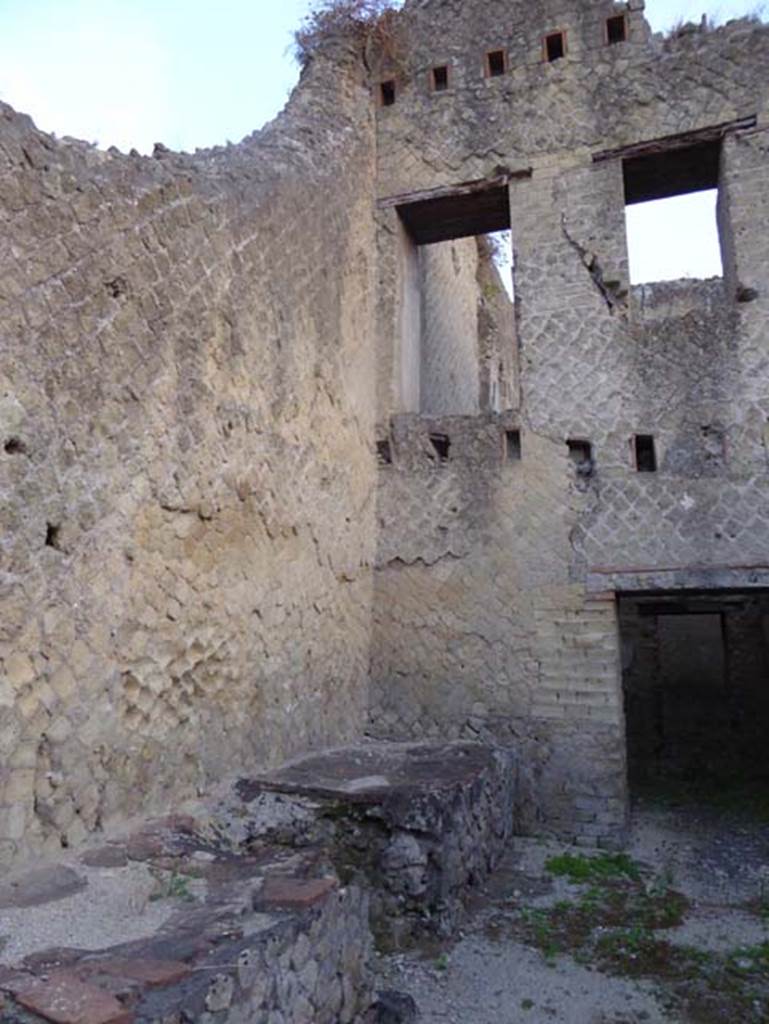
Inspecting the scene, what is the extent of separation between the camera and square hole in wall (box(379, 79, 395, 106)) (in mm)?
7352

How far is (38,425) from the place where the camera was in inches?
126

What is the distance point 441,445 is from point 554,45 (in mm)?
3543

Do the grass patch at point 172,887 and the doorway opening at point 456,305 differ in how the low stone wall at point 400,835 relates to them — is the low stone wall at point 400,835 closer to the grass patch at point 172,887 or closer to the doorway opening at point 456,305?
the grass patch at point 172,887

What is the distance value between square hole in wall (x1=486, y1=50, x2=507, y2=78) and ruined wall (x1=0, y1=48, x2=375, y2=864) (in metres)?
1.83

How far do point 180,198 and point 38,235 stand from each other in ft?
3.49

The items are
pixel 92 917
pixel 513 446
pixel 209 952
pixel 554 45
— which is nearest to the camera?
pixel 209 952

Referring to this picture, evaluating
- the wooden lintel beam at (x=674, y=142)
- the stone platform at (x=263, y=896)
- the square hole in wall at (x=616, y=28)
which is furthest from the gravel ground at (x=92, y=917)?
the square hole in wall at (x=616, y=28)

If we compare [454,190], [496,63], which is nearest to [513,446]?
[454,190]

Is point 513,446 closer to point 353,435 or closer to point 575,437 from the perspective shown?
point 575,437

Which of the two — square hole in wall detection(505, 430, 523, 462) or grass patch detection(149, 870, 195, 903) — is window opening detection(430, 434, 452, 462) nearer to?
square hole in wall detection(505, 430, 523, 462)

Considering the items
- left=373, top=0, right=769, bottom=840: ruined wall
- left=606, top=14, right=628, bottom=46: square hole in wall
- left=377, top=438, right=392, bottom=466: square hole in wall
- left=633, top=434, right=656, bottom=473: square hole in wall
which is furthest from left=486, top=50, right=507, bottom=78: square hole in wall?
left=633, top=434, right=656, bottom=473: square hole in wall

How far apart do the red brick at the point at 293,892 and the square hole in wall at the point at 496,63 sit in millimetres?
6574

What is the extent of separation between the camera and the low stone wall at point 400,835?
4.03 metres

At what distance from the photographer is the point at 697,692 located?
384 inches
